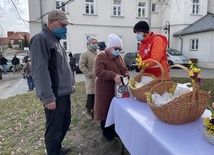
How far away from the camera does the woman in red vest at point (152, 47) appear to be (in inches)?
96.8

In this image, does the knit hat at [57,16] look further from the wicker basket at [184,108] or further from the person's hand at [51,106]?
the wicker basket at [184,108]

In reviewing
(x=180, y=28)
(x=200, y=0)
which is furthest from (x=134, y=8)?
(x=200, y=0)

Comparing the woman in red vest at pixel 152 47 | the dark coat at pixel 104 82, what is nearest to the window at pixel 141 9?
the woman in red vest at pixel 152 47

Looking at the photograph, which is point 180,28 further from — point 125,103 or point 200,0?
point 125,103

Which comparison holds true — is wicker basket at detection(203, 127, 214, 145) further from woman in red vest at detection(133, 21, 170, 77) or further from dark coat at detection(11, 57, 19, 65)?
dark coat at detection(11, 57, 19, 65)

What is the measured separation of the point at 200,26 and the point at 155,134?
55.6ft

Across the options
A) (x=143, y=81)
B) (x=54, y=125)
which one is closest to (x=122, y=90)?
(x=143, y=81)

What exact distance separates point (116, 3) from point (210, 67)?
9702mm

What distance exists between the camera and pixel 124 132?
197 centimetres

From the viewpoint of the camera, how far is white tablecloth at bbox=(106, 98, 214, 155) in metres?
1.19

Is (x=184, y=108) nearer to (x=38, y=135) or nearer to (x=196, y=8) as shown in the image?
(x=38, y=135)

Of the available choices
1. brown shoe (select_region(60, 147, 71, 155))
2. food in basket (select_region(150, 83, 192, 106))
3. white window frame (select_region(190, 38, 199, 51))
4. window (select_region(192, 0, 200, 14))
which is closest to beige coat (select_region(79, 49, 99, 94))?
brown shoe (select_region(60, 147, 71, 155))

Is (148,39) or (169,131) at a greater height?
(148,39)

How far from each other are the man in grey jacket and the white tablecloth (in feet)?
2.30
